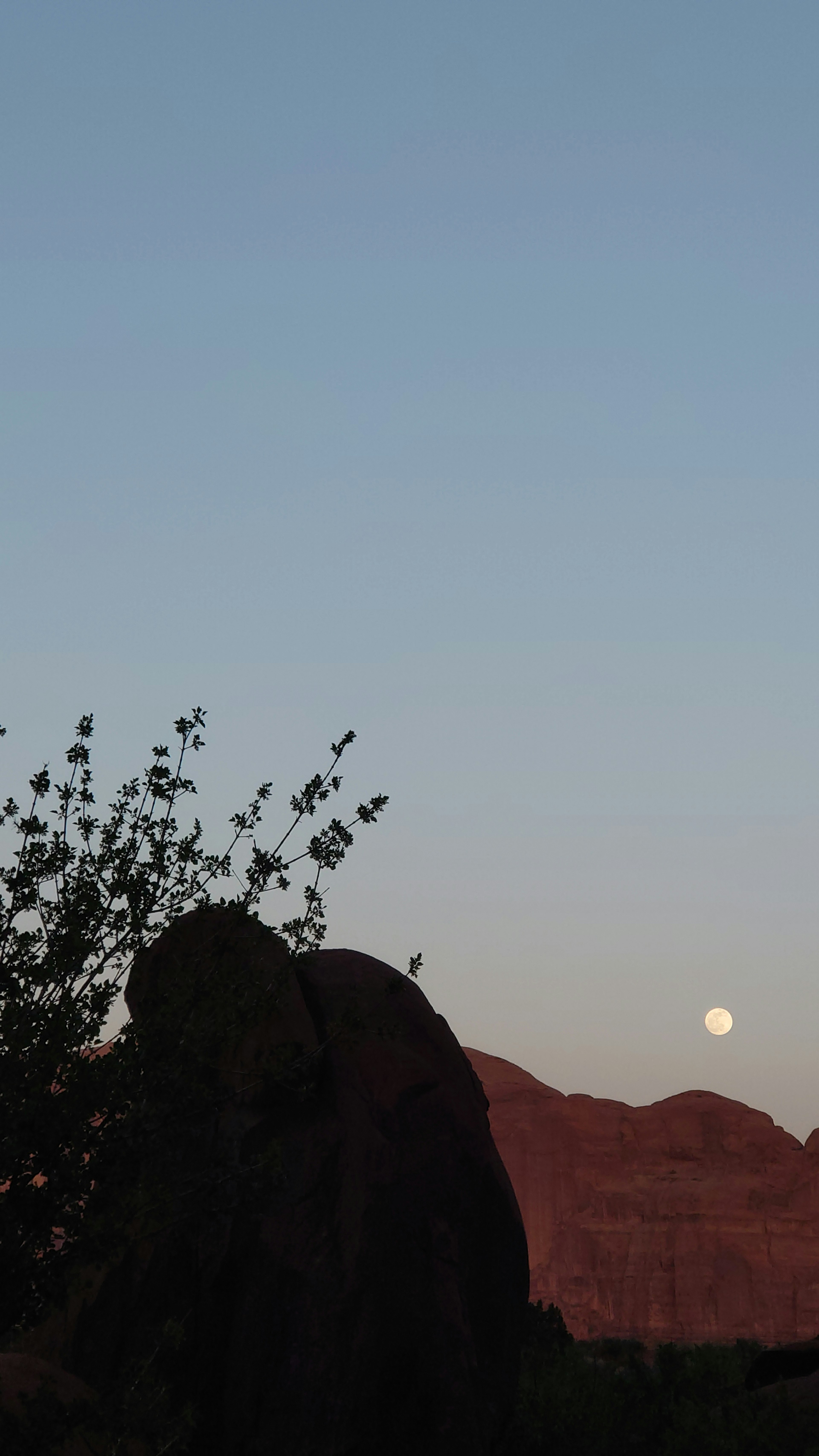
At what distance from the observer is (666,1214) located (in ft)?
187

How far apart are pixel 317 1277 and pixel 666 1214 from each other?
53.0 meters

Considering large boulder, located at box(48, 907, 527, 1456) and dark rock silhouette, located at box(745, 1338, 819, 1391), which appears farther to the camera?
dark rock silhouette, located at box(745, 1338, 819, 1391)

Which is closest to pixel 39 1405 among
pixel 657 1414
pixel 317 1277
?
pixel 317 1277

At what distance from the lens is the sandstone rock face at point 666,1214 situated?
52.3 m

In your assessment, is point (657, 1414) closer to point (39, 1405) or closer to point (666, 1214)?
point (39, 1405)

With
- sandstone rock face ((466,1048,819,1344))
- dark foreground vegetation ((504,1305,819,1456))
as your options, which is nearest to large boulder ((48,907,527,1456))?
dark foreground vegetation ((504,1305,819,1456))

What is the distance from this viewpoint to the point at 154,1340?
7211mm

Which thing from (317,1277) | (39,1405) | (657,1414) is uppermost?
(317,1277)

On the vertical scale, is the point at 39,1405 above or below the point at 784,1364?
below

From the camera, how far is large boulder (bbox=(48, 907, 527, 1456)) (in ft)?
29.0

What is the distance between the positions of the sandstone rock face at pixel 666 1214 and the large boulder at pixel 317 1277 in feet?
146

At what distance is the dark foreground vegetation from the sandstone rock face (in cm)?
3696

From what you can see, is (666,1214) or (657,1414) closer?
(657,1414)

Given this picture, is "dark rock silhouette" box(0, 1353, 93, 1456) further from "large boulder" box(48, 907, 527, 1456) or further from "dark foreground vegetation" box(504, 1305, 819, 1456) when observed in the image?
"dark foreground vegetation" box(504, 1305, 819, 1456)
